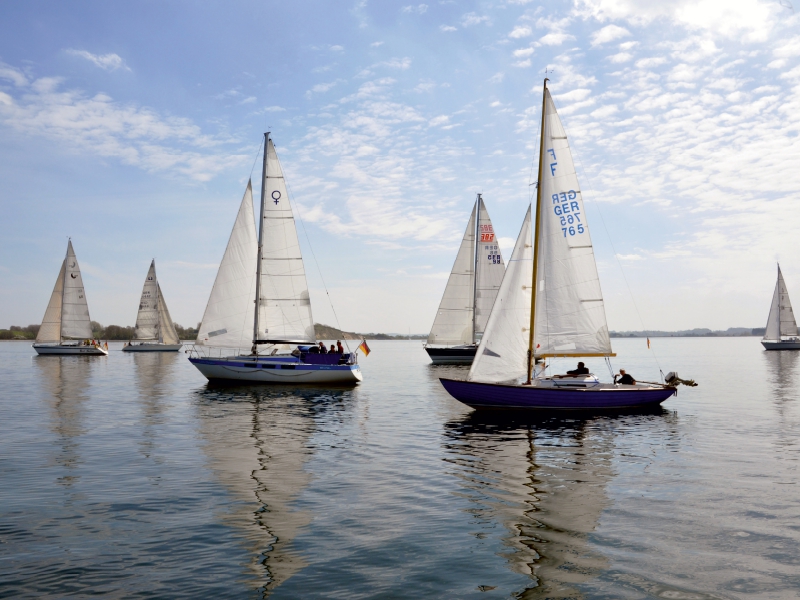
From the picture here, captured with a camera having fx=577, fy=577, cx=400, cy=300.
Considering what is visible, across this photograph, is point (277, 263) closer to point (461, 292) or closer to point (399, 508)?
point (461, 292)

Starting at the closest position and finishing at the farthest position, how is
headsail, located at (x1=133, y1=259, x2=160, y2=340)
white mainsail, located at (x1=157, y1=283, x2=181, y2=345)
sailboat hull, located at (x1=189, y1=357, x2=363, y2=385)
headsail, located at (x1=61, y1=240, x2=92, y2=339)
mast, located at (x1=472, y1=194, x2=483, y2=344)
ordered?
sailboat hull, located at (x1=189, y1=357, x2=363, y2=385), mast, located at (x1=472, y1=194, x2=483, y2=344), headsail, located at (x1=61, y1=240, x2=92, y2=339), headsail, located at (x1=133, y1=259, x2=160, y2=340), white mainsail, located at (x1=157, y1=283, x2=181, y2=345)

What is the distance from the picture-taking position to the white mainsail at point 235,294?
128 ft

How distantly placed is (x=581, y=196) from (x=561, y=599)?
20765 mm

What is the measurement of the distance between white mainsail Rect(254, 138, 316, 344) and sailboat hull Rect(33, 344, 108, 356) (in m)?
54.4

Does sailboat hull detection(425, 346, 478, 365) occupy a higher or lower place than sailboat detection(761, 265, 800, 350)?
lower

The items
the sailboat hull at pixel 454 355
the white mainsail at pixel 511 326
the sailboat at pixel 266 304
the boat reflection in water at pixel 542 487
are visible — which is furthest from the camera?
the sailboat hull at pixel 454 355

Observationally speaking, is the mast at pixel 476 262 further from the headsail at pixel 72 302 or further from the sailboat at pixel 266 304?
the headsail at pixel 72 302

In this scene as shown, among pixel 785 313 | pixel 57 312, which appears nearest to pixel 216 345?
pixel 57 312

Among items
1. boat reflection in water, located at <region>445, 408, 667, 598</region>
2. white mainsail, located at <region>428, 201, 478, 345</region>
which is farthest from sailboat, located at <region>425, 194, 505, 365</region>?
boat reflection in water, located at <region>445, 408, 667, 598</region>

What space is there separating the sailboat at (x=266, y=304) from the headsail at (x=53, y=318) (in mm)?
52788

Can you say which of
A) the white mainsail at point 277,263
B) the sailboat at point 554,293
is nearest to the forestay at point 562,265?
the sailboat at point 554,293

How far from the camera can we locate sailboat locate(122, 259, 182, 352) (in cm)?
8925

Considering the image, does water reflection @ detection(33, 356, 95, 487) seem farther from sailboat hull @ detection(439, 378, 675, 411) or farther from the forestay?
the forestay

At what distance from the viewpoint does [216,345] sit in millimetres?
39156
